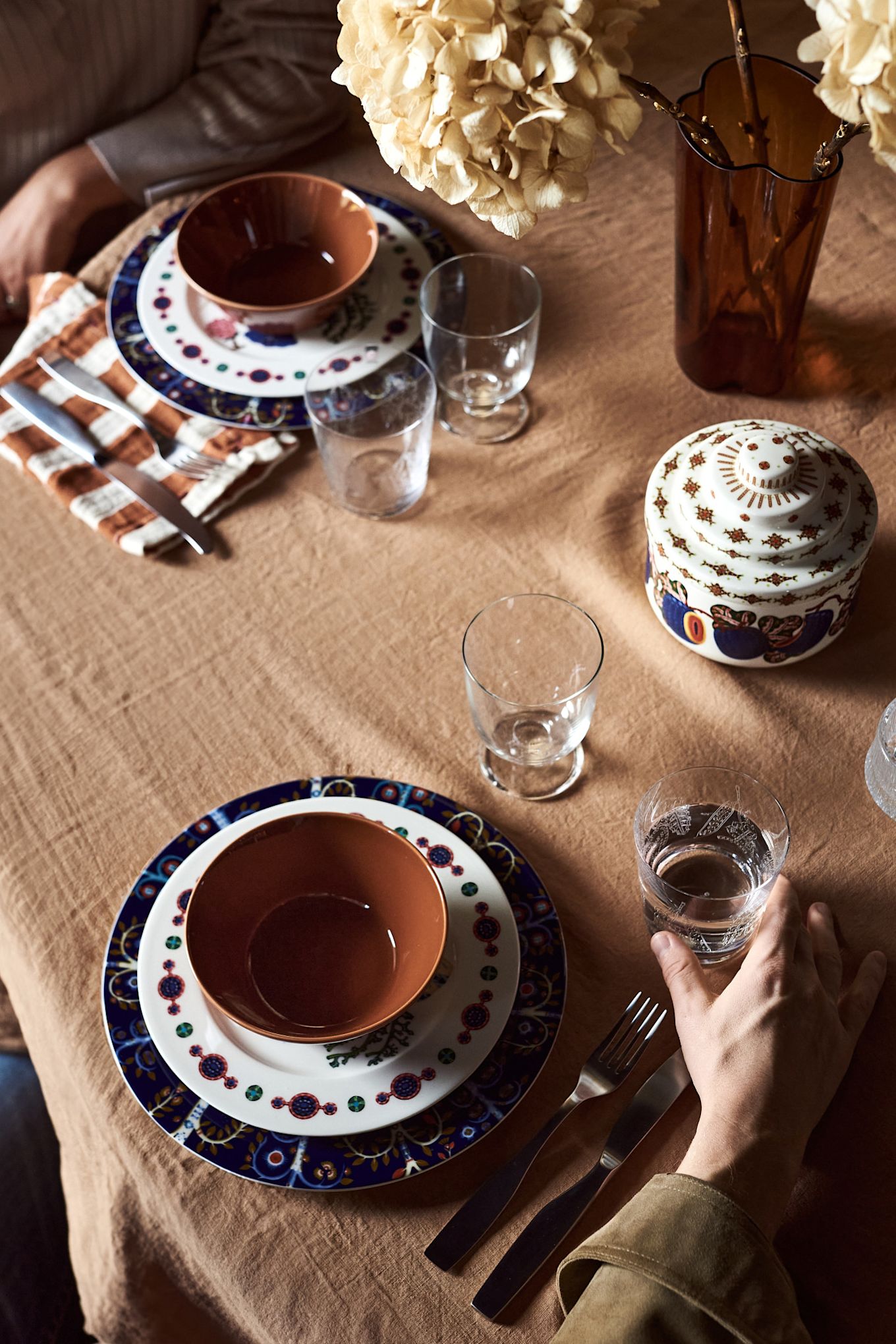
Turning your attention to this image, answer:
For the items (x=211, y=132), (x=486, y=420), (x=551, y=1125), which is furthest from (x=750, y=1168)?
(x=211, y=132)

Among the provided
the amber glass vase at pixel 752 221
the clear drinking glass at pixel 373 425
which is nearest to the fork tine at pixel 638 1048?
the clear drinking glass at pixel 373 425

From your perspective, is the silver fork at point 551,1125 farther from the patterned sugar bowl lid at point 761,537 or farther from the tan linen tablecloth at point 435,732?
the patterned sugar bowl lid at point 761,537

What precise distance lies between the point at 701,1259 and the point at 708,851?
26 centimetres

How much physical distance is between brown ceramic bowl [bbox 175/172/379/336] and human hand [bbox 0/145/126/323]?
242 mm

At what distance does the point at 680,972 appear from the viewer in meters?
0.71

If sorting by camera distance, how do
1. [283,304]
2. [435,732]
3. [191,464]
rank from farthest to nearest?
[283,304] → [191,464] → [435,732]

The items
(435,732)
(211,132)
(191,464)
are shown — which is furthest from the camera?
(211,132)

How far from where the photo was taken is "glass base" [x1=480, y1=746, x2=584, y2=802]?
833mm

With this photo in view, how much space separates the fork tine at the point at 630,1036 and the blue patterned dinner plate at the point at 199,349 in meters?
0.61

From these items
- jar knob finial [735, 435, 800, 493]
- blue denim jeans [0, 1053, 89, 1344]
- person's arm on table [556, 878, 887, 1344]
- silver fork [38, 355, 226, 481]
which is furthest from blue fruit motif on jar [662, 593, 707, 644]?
blue denim jeans [0, 1053, 89, 1344]

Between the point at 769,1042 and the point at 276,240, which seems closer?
the point at 769,1042

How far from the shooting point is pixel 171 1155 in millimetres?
673

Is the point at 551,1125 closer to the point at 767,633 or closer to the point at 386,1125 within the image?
the point at 386,1125

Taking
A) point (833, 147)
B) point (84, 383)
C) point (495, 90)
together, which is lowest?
point (84, 383)
